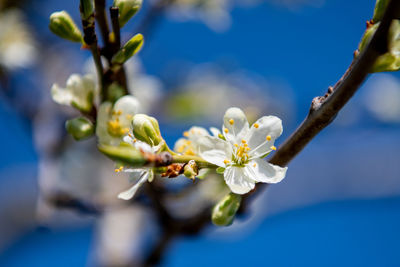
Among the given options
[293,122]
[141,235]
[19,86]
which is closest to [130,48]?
[19,86]

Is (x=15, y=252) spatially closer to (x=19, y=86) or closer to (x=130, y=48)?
(x=19, y=86)

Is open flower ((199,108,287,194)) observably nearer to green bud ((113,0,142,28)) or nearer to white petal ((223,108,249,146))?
white petal ((223,108,249,146))

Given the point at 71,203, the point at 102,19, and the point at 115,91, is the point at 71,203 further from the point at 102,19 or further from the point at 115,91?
the point at 102,19

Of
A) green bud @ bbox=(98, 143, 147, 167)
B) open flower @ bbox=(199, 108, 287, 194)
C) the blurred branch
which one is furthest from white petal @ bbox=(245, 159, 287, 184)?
the blurred branch

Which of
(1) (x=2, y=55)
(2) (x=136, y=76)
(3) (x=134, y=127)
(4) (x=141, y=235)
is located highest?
(2) (x=136, y=76)

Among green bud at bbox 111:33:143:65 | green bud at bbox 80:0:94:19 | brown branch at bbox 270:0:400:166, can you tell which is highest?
green bud at bbox 80:0:94:19

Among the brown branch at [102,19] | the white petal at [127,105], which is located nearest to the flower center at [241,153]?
the white petal at [127,105]

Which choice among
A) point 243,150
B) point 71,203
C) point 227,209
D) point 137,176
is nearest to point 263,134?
point 243,150
